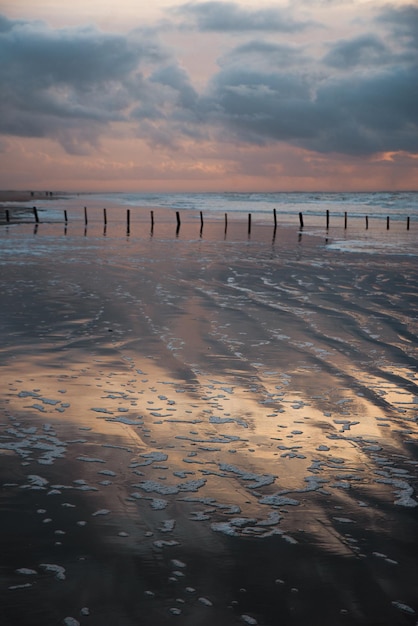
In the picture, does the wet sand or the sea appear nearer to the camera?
the wet sand

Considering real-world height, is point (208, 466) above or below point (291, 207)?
below

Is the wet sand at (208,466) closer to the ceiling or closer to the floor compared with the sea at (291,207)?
closer to the floor

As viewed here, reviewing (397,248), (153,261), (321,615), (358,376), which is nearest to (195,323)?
(358,376)

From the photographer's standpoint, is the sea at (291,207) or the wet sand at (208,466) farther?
the sea at (291,207)

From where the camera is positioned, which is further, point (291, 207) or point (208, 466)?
point (291, 207)

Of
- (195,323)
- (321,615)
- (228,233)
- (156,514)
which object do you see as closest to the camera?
(321,615)

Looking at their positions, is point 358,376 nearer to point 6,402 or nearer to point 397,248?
point 6,402

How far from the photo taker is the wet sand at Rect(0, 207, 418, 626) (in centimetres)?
363

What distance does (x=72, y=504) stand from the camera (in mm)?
4672

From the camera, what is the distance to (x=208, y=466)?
5.46 m

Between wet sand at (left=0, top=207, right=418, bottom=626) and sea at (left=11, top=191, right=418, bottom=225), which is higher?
sea at (left=11, top=191, right=418, bottom=225)

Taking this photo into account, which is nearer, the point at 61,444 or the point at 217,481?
the point at 217,481

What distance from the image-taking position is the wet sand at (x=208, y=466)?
11.9 ft

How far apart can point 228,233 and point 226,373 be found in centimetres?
3496
